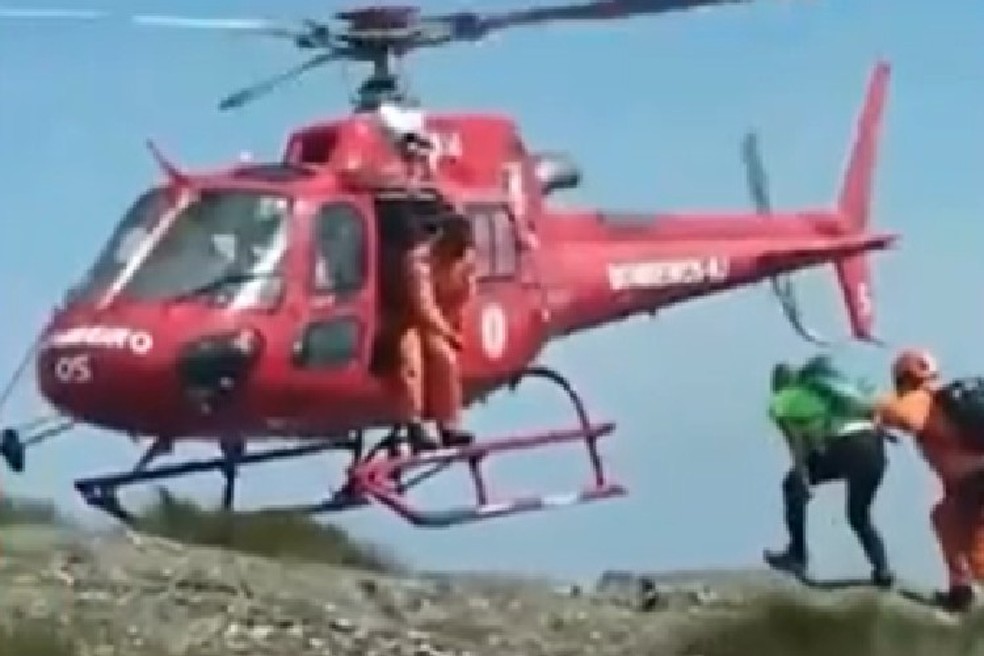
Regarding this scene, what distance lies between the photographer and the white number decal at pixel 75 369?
63.8 ft

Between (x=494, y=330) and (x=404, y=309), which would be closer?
(x=404, y=309)

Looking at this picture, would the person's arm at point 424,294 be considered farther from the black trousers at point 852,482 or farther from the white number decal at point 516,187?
the black trousers at point 852,482

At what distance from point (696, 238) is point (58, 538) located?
26.3 ft

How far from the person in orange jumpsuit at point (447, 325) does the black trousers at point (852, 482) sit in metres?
3.24

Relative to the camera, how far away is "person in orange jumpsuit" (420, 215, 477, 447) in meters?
20.7

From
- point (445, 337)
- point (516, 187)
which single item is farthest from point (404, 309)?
point (516, 187)

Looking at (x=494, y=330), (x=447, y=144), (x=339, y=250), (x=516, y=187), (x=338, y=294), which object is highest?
(x=447, y=144)

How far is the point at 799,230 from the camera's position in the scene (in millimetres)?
25828

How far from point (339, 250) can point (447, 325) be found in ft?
3.15

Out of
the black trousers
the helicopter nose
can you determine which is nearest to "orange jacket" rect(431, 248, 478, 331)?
the helicopter nose

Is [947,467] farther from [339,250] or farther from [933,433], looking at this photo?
[339,250]

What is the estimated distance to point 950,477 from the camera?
654 inches

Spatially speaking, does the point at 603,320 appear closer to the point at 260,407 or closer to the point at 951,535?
the point at 260,407

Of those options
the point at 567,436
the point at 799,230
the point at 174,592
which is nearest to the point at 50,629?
the point at 174,592
